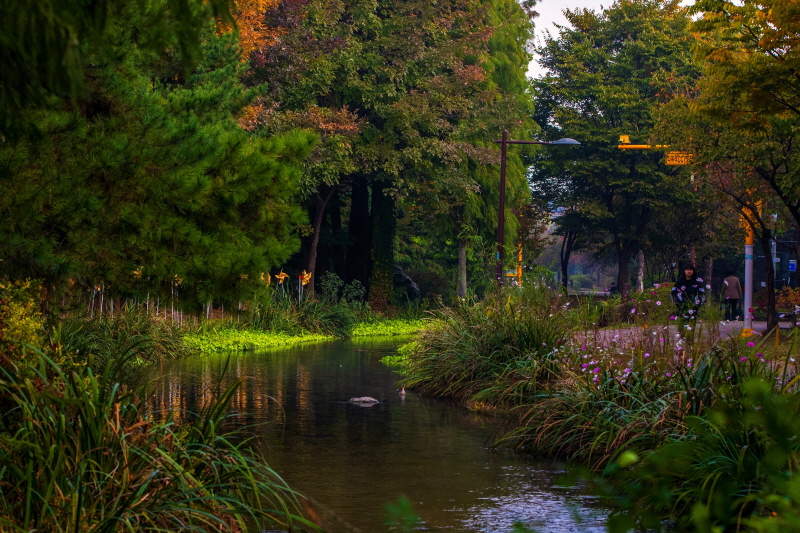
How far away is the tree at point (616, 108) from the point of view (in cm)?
4459

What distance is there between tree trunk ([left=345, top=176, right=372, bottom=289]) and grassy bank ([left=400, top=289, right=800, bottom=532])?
67.3ft

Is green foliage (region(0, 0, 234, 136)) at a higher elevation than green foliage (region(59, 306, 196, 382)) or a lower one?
higher

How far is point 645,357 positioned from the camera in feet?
33.1

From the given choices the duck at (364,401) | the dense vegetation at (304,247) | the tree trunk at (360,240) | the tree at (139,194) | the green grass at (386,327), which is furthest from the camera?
the tree trunk at (360,240)

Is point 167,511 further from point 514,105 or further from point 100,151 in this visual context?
point 514,105

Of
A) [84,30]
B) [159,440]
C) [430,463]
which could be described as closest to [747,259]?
[430,463]

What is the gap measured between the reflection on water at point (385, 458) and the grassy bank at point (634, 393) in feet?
1.45

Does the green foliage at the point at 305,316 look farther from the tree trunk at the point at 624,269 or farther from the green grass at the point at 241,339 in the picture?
the tree trunk at the point at 624,269

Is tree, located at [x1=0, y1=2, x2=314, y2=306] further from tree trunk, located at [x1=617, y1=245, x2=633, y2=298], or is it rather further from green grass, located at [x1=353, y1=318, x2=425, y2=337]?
tree trunk, located at [x1=617, y1=245, x2=633, y2=298]

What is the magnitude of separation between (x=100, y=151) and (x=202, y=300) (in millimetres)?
2079

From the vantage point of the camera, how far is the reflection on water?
305 inches

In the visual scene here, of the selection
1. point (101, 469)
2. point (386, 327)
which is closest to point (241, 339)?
point (386, 327)

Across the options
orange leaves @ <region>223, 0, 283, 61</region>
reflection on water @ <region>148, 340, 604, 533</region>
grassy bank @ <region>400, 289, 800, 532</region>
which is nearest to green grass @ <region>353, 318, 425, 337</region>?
orange leaves @ <region>223, 0, 283, 61</region>

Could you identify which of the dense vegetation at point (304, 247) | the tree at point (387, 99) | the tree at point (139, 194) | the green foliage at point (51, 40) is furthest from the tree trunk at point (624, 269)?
the green foliage at point (51, 40)
